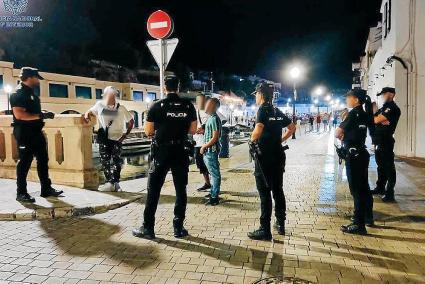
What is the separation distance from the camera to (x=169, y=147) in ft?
14.9

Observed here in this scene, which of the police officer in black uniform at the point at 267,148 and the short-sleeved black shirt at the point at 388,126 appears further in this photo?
the short-sleeved black shirt at the point at 388,126

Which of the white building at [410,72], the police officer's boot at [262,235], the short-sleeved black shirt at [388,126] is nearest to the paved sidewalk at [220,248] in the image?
the police officer's boot at [262,235]

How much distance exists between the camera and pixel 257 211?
589 centimetres

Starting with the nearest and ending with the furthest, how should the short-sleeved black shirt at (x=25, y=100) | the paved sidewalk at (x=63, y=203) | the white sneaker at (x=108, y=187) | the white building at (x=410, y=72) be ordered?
the paved sidewalk at (x=63, y=203) → the short-sleeved black shirt at (x=25, y=100) → the white sneaker at (x=108, y=187) → the white building at (x=410, y=72)

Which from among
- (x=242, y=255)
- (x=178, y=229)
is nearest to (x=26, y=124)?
(x=178, y=229)

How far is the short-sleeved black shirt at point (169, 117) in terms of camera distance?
177 inches

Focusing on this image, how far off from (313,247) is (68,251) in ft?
9.16

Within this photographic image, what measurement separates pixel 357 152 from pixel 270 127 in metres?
1.23

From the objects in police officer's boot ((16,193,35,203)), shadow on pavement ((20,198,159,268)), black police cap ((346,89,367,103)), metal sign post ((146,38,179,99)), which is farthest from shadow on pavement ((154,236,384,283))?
metal sign post ((146,38,179,99))

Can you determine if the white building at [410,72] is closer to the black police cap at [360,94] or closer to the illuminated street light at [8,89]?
the black police cap at [360,94]

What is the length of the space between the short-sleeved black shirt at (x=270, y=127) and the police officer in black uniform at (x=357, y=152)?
3.12ft

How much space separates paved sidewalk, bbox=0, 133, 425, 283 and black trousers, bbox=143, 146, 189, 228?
1.06ft

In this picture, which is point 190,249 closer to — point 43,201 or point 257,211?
point 257,211

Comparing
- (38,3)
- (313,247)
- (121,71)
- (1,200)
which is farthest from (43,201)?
(121,71)
